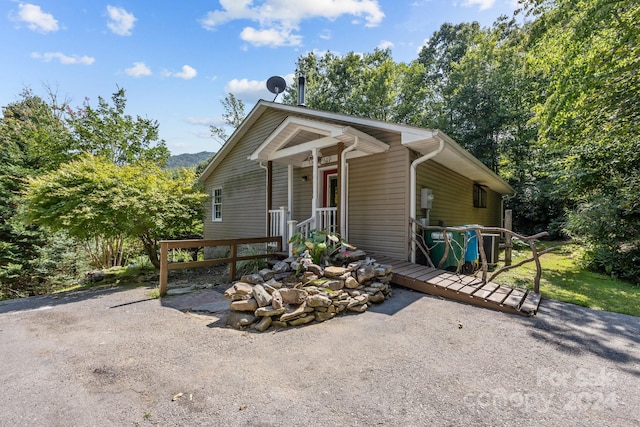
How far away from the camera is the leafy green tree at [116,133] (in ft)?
49.2

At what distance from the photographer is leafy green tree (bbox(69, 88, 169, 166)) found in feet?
49.2

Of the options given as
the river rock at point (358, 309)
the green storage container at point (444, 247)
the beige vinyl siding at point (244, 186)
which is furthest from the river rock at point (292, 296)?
the beige vinyl siding at point (244, 186)

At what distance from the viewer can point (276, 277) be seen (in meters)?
4.92

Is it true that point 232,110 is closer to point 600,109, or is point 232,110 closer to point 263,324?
point 600,109

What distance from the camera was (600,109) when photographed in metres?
7.97

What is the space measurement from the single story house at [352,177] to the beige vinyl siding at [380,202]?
23mm

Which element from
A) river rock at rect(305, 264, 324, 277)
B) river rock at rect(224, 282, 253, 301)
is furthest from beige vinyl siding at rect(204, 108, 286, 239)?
river rock at rect(224, 282, 253, 301)

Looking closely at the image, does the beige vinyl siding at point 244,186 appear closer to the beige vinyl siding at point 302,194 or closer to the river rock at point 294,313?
the beige vinyl siding at point 302,194

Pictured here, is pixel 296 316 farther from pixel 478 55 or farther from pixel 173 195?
pixel 478 55

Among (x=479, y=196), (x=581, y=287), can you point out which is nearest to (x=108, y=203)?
(x=581, y=287)

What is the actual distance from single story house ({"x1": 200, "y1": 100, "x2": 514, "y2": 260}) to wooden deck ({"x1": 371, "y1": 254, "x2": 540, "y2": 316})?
93 centimetres

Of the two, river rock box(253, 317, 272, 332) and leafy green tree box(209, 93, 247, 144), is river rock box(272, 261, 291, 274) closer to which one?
river rock box(253, 317, 272, 332)

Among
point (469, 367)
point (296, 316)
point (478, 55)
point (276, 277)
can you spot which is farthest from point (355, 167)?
point (478, 55)

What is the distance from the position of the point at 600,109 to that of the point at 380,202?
23.8 ft
